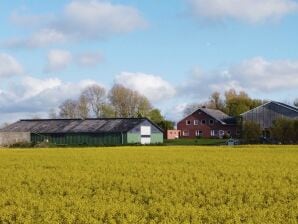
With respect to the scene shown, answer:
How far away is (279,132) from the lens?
227ft

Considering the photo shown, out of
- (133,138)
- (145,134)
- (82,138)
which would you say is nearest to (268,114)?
(145,134)

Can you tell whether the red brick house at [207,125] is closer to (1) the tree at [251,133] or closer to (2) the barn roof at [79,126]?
(2) the barn roof at [79,126]

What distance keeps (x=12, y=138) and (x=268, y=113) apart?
123ft

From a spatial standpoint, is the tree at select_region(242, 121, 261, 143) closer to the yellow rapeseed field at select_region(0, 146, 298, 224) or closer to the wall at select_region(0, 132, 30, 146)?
the wall at select_region(0, 132, 30, 146)

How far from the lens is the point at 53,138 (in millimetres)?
85875

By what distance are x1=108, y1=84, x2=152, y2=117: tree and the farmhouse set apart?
41595mm

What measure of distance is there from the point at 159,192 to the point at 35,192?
171 inches

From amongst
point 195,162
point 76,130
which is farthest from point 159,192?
point 76,130

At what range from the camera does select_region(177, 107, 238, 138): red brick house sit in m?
101

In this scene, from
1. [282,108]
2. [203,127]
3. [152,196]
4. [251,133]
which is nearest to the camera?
[152,196]

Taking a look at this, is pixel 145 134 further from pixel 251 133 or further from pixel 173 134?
pixel 173 134

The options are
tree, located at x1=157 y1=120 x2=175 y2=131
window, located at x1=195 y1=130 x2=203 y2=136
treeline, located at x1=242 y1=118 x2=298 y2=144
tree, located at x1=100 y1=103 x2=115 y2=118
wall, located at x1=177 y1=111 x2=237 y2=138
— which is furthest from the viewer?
tree, located at x1=100 y1=103 x2=115 y2=118

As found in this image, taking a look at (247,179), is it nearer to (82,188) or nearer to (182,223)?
(82,188)

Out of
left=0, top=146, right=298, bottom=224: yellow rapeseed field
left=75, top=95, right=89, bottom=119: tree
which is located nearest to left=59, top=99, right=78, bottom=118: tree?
left=75, top=95, right=89, bottom=119: tree
